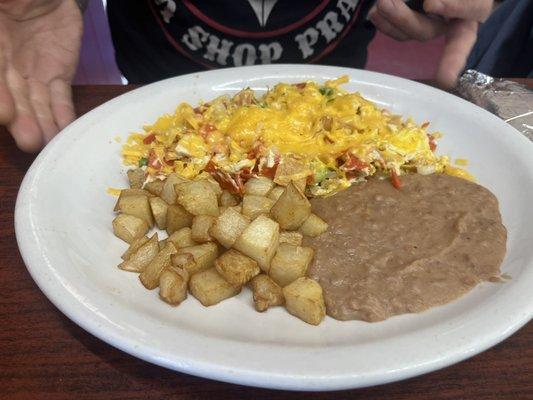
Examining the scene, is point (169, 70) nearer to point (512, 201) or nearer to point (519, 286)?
point (512, 201)

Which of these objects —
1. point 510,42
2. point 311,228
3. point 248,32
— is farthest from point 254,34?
point 510,42

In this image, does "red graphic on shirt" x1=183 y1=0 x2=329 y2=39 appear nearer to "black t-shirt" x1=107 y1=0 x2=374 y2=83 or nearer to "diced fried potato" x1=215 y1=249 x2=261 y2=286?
"black t-shirt" x1=107 y1=0 x2=374 y2=83

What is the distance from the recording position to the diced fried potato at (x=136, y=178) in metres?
1.62

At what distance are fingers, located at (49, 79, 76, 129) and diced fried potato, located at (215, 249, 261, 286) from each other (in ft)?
3.04

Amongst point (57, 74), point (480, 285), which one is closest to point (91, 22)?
point (57, 74)

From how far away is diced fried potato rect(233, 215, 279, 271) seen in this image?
1.24 meters

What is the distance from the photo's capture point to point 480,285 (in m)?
1.22

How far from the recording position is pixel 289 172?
1.56m

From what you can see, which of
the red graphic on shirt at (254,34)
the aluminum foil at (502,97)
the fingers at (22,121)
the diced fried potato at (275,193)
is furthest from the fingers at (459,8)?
the fingers at (22,121)

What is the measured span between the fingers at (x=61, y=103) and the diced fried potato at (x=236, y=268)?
926mm

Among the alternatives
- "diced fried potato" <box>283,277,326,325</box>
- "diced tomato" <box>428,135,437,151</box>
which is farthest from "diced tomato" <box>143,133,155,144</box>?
"diced tomato" <box>428,135,437,151</box>

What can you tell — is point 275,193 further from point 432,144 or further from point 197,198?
point 432,144

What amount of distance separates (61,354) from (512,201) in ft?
4.08

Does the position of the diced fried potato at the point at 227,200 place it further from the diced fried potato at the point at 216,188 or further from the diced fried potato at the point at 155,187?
the diced fried potato at the point at 155,187
